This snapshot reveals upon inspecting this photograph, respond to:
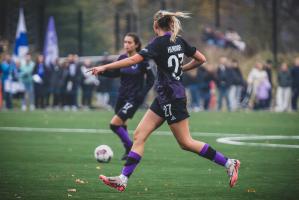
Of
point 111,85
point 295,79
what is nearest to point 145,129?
point 295,79

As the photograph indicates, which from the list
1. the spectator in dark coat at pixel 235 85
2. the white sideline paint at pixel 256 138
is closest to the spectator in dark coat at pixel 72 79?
the spectator in dark coat at pixel 235 85

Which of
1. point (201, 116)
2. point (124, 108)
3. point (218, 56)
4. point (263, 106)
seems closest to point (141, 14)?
point (218, 56)

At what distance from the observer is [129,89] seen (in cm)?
1474

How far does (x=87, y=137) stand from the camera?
769 inches

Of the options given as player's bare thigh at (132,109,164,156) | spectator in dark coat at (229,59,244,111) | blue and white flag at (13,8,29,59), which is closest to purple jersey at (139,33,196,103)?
player's bare thigh at (132,109,164,156)

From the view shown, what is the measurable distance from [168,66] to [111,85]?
78.0ft

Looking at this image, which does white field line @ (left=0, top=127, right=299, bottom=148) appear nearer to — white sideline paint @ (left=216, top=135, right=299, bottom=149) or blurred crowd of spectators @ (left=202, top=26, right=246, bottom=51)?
white sideline paint @ (left=216, top=135, right=299, bottom=149)

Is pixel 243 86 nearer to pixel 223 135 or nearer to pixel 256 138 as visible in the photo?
pixel 223 135

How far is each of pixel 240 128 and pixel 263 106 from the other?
11282 mm

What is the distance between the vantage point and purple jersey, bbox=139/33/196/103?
34.2 ft

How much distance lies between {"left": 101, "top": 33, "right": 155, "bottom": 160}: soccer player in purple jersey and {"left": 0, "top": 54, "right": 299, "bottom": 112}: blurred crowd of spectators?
16876mm

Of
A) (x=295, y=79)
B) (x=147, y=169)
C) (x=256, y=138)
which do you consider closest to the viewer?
(x=147, y=169)

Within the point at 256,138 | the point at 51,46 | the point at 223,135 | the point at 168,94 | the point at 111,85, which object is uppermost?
the point at 168,94

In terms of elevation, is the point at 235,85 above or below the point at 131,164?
below
